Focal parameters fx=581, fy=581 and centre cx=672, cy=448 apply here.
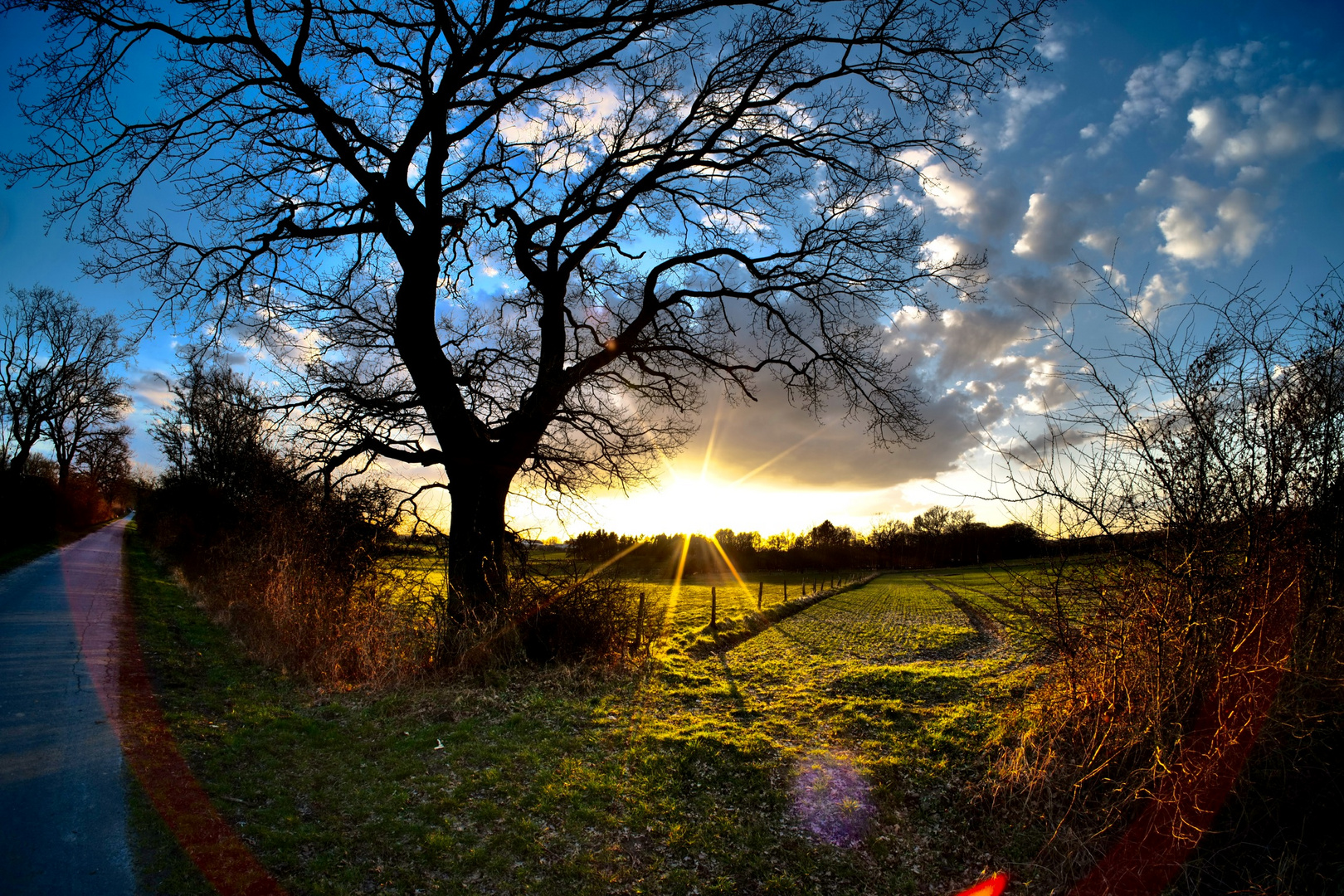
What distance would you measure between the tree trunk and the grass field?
5.18 feet

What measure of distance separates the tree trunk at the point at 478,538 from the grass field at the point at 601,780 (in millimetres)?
1578

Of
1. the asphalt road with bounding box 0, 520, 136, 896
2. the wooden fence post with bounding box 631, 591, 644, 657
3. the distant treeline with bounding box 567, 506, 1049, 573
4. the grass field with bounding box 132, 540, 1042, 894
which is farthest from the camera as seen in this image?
the distant treeline with bounding box 567, 506, 1049, 573

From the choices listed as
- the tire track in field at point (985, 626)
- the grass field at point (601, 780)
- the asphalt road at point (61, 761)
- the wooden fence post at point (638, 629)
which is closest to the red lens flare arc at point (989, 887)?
the grass field at point (601, 780)

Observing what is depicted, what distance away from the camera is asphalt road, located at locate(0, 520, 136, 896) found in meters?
3.69

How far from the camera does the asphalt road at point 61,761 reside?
369 centimetres

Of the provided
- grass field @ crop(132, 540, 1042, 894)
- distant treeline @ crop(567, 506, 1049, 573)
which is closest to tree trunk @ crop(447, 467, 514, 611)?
grass field @ crop(132, 540, 1042, 894)

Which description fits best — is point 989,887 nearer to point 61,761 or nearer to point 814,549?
point 61,761

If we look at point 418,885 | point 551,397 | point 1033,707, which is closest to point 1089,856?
point 1033,707

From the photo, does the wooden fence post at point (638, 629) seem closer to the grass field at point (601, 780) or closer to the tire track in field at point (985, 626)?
the grass field at point (601, 780)

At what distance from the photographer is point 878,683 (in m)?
8.90

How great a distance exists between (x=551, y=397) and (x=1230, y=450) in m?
8.66

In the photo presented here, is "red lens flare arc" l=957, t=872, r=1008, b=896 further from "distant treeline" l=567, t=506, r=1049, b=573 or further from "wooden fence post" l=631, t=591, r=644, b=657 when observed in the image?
"distant treeline" l=567, t=506, r=1049, b=573

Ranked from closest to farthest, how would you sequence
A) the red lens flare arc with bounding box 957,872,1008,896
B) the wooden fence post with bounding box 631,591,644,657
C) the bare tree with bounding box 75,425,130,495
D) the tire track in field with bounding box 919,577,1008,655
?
the red lens flare arc with bounding box 957,872,1008,896
the wooden fence post with bounding box 631,591,644,657
the tire track in field with bounding box 919,577,1008,655
the bare tree with bounding box 75,425,130,495

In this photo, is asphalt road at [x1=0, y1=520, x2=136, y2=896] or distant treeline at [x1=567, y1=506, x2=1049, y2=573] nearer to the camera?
asphalt road at [x1=0, y1=520, x2=136, y2=896]
